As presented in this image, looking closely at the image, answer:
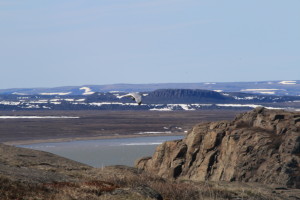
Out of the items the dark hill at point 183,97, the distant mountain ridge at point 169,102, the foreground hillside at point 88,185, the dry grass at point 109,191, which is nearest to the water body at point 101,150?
the foreground hillside at point 88,185

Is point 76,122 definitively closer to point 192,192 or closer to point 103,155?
point 103,155

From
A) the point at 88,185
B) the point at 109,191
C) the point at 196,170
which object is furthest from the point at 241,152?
the point at 109,191

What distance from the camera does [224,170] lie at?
98.0 ft

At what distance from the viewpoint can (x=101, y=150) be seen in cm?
6462

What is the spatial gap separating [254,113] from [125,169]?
15.5 meters

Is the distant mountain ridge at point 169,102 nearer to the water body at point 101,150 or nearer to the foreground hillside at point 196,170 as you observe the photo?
the water body at point 101,150

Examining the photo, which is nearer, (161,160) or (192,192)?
(192,192)

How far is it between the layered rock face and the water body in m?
16.6

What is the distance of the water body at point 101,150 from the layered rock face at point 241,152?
16.6 meters

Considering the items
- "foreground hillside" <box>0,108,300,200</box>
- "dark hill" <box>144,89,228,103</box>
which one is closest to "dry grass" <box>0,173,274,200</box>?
"foreground hillside" <box>0,108,300,200</box>

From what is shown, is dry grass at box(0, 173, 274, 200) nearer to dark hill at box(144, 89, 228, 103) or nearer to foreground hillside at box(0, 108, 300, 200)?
foreground hillside at box(0, 108, 300, 200)

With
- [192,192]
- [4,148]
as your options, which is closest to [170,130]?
[4,148]

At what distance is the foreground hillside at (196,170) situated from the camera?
47.2 ft

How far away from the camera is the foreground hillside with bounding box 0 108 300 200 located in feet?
47.2
